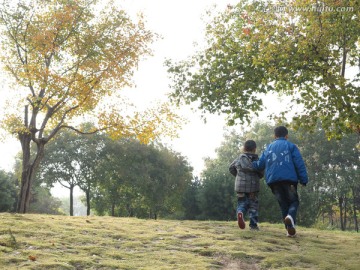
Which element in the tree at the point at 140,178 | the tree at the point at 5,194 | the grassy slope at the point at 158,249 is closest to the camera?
the grassy slope at the point at 158,249

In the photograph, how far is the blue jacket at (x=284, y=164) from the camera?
26.7 ft

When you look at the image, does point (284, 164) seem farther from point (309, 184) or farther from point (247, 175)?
point (309, 184)

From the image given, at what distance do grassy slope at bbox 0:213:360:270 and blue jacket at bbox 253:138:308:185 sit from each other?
4.29ft

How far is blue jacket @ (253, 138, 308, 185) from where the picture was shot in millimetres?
8125

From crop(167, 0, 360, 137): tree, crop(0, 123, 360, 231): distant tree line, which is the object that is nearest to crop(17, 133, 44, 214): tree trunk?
crop(167, 0, 360, 137): tree

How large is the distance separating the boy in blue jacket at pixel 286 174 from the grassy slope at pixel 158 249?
66 cm

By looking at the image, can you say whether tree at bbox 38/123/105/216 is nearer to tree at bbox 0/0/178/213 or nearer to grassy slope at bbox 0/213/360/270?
tree at bbox 0/0/178/213

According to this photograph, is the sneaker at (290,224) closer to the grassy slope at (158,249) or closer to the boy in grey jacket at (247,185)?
the grassy slope at (158,249)

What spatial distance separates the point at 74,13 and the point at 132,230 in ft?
49.2

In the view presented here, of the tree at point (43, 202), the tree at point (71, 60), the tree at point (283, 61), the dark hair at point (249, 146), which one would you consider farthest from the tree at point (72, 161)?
the dark hair at point (249, 146)

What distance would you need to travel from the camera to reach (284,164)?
8203 mm

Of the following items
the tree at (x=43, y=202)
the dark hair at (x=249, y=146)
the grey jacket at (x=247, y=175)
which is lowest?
the tree at (x=43, y=202)

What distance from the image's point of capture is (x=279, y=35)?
13.1 meters

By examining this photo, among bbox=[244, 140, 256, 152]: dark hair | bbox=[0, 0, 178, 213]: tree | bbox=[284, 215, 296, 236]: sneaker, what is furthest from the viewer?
bbox=[0, 0, 178, 213]: tree
